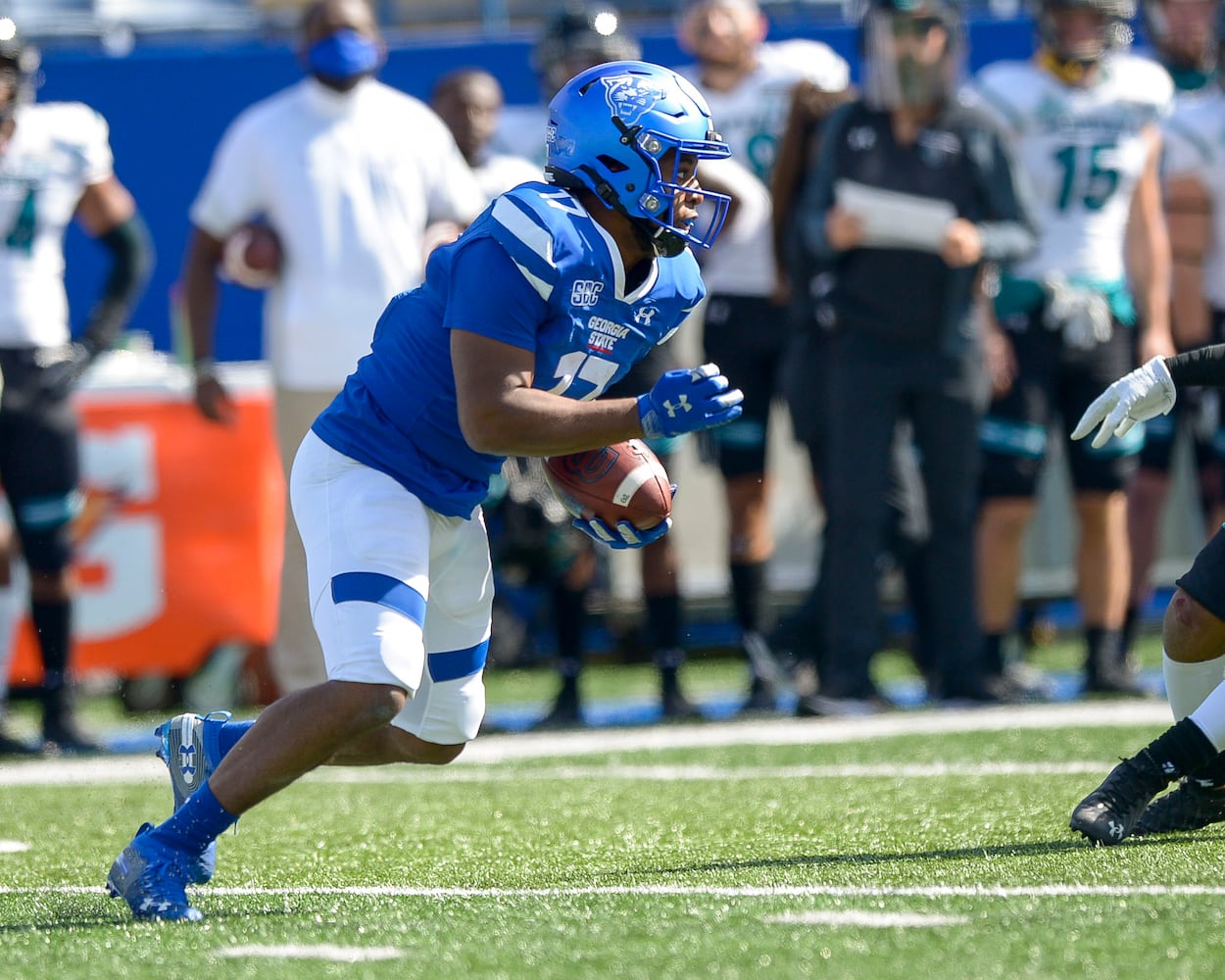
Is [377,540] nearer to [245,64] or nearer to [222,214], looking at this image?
[222,214]

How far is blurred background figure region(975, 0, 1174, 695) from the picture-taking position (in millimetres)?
6953

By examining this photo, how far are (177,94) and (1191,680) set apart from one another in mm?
6634

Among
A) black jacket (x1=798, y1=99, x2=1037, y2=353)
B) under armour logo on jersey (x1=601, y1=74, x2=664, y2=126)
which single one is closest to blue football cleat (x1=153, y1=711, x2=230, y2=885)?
under armour logo on jersey (x1=601, y1=74, x2=664, y2=126)

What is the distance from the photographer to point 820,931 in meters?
3.26

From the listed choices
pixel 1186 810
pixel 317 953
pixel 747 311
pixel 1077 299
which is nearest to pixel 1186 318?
pixel 1077 299

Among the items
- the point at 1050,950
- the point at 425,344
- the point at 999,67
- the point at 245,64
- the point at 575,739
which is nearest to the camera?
the point at 1050,950

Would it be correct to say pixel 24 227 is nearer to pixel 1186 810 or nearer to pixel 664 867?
pixel 664 867

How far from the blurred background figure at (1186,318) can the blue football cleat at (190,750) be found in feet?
13.2

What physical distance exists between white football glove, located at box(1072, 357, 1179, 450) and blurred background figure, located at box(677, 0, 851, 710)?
296cm

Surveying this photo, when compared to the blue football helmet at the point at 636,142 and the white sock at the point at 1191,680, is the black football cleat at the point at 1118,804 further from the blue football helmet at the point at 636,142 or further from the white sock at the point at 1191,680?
the blue football helmet at the point at 636,142

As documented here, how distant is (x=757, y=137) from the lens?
7410mm

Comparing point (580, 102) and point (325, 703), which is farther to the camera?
point (580, 102)

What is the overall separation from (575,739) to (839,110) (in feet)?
7.11

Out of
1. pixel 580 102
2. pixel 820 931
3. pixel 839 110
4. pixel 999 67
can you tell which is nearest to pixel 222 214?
pixel 839 110
